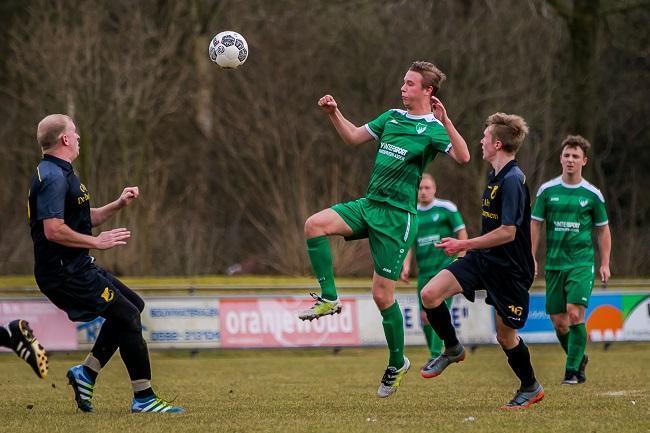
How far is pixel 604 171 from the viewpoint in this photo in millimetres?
35406

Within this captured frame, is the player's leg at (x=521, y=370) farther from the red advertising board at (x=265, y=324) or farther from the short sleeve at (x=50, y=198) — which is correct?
the red advertising board at (x=265, y=324)

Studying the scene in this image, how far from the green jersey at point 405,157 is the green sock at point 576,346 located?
10.9 feet

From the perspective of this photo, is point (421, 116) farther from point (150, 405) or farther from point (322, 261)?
point (150, 405)

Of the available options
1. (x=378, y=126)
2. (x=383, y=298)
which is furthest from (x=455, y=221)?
(x=383, y=298)

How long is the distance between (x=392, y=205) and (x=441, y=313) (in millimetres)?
970

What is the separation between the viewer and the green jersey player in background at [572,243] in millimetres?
11914

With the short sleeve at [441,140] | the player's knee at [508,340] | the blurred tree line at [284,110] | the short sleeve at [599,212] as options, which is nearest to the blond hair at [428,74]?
the short sleeve at [441,140]

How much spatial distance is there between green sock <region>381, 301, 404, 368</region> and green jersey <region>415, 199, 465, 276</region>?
440cm

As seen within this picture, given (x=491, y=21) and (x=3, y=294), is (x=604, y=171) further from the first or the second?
(x=3, y=294)

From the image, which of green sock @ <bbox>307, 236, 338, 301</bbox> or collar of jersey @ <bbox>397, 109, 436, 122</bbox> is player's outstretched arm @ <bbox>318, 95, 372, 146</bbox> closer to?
collar of jersey @ <bbox>397, 109, 436, 122</bbox>

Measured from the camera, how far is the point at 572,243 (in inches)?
474

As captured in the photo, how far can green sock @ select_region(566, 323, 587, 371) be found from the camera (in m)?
11.9

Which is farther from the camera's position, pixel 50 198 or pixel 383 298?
pixel 383 298

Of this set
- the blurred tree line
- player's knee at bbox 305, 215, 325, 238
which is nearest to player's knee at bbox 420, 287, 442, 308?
player's knee at bbox 305, 215, 325, 238
